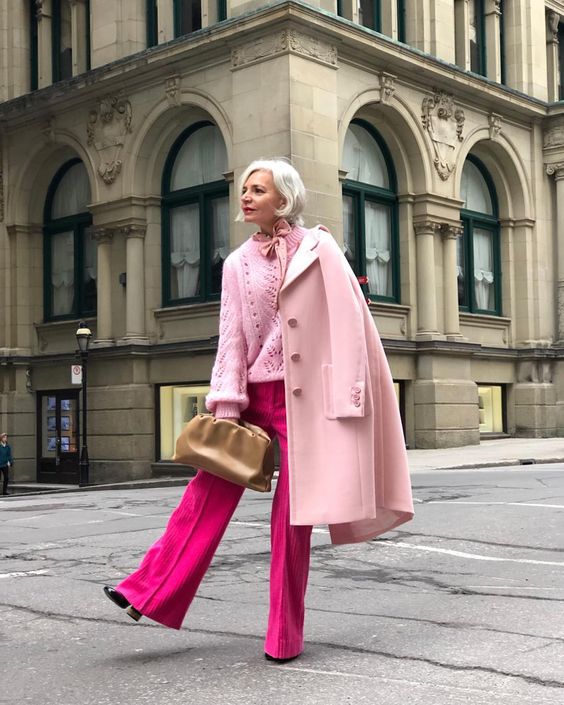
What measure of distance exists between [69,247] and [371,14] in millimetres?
9834

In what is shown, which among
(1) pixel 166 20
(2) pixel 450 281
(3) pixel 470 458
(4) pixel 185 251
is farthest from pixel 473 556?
(1) pixel 166 20

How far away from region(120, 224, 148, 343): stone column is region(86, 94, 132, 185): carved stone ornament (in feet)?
5.05

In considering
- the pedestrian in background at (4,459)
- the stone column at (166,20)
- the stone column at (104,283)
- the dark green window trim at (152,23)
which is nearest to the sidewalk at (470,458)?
the pedestrian in background at (4,459)

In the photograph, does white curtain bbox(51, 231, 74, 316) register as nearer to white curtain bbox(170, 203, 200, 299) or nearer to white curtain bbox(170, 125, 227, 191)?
white curtain bbox(170, 203, 200, 299)

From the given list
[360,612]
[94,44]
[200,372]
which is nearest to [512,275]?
[200,372]

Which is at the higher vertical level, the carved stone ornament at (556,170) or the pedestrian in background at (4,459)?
the carved stone ornament at (556,170)

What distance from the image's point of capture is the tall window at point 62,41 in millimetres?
28709

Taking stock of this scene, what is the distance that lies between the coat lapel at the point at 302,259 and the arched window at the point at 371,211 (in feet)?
66.6

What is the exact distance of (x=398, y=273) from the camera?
26.5 metres

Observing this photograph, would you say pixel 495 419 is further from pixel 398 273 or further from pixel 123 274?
pixel 123 274

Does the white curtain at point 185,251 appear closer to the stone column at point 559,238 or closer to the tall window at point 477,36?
the tall window at point 477,36

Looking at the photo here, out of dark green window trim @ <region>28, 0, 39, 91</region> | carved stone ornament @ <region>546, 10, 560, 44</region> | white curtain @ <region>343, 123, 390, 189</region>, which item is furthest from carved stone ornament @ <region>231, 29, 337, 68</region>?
carved stone ornament @ <region>546, 10, 560, 44</region>

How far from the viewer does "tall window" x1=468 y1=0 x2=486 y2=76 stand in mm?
28969

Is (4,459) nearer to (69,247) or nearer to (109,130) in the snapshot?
(69,247)
